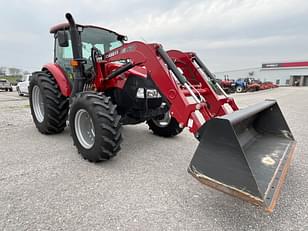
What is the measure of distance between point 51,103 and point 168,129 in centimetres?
244

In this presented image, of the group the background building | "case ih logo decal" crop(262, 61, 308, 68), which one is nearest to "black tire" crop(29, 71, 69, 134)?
the background building

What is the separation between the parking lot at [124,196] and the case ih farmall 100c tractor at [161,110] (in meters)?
0.35

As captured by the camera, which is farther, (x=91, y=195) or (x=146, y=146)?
(x=146, y=146)

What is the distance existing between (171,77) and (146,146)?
69.4 inches

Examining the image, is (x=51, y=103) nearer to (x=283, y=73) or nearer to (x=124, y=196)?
(x=124, y=196)

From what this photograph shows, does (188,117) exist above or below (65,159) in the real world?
above

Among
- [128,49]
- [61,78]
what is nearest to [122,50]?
[128,49]

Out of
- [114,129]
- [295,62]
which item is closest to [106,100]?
[114,129]

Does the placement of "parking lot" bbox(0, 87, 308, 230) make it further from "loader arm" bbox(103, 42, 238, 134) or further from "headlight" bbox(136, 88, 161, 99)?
"headlight" bbox(136, 88, 161, 99)

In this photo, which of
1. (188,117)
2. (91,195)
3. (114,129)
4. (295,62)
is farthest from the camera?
(295,62)

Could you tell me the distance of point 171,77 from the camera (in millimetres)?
2484

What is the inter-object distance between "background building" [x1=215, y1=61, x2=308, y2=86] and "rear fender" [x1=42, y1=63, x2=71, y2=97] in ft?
190

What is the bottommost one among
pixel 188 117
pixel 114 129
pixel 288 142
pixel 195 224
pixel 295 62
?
pixel 195 224

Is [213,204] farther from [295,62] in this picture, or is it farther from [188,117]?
[295,62]
